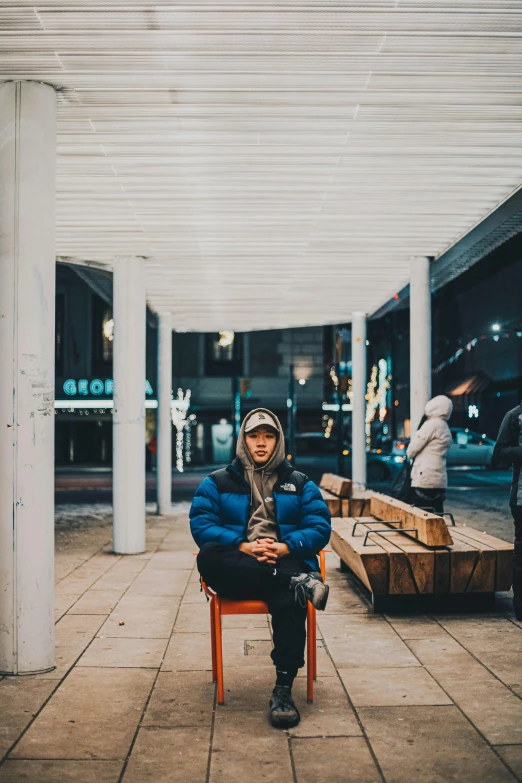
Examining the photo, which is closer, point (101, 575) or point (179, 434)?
point (101, 575)

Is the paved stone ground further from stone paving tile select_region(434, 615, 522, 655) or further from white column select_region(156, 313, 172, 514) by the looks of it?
white column select_region(156, 313, 172, 514)

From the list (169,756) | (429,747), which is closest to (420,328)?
(429,747)

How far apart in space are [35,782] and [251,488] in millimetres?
1993

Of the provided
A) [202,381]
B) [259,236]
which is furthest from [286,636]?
[202,381]

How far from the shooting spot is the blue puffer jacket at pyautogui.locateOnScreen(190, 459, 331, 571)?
15.9ft

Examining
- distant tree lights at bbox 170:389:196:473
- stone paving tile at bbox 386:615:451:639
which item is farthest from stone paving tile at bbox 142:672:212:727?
distant tree lights at bbox 170:389:196:473

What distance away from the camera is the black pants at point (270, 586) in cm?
A: 450

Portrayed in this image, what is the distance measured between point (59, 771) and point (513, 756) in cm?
204

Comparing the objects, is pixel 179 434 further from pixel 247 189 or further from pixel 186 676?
pixel 186 676

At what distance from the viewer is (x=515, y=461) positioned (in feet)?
21.3

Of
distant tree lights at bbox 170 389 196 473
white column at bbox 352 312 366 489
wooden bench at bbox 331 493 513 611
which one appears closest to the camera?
wooden bench at bbox 331 493 513 611

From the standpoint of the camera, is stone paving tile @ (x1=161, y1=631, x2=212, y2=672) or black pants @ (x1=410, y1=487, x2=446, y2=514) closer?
stone paving tile @ (x1=161, y1=631, x2=212, y2=672)

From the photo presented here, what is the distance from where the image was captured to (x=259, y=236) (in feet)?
33.1

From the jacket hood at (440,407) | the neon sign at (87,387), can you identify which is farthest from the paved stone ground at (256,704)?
the neon sign at (87,387)
